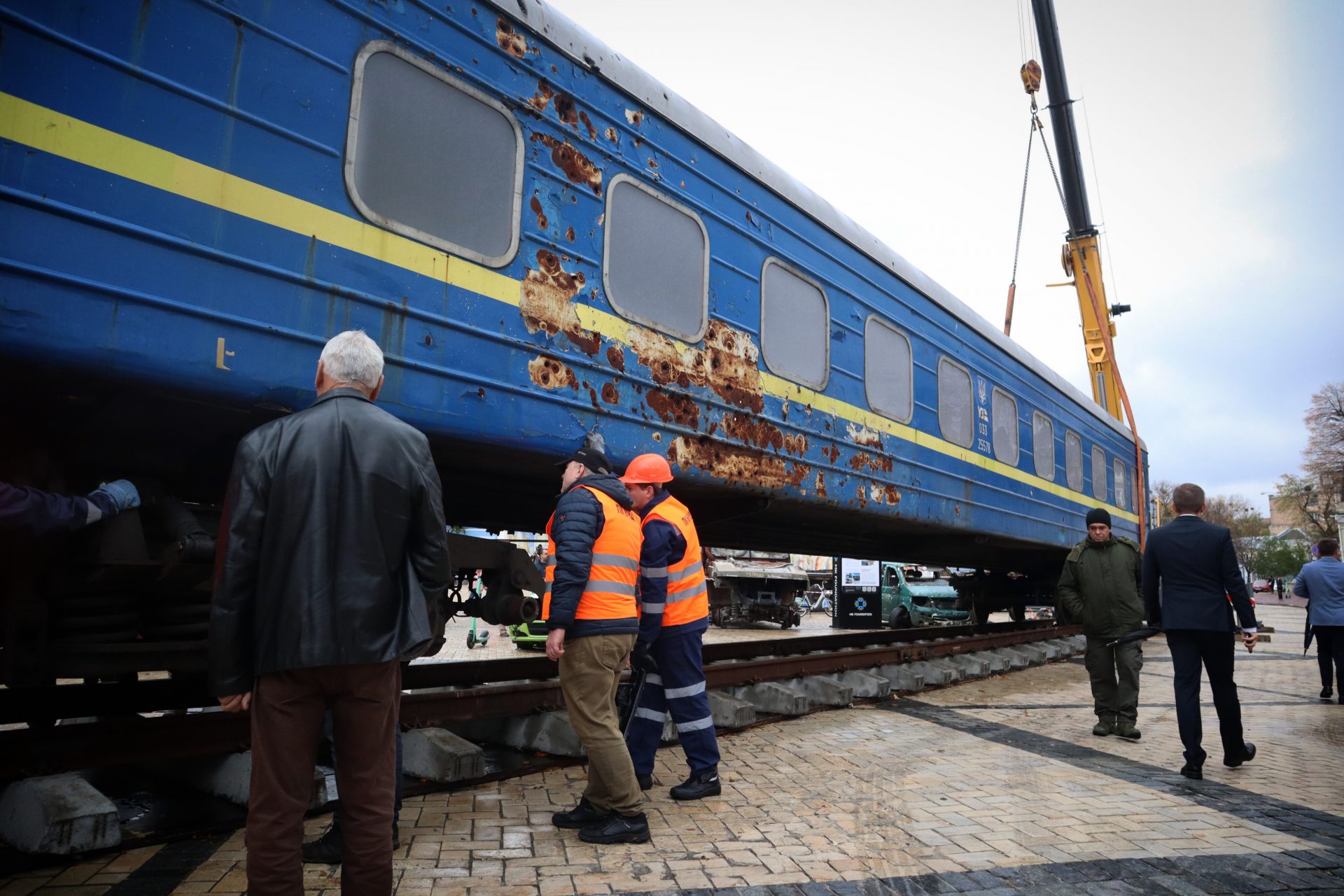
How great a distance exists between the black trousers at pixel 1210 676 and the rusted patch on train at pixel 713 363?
268 cm

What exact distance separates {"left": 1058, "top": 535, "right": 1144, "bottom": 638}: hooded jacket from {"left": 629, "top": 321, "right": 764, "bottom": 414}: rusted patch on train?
286 centimetres

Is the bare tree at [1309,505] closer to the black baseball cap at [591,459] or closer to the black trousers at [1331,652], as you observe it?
the black trousers at [1331,652]

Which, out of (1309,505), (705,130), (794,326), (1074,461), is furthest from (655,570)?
(1309,505)

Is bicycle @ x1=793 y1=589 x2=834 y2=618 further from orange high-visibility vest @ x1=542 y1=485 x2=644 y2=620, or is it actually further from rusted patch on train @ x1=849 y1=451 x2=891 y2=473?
orange high-visibility vest @ x1=542 y1=485 x2=644 y2=620

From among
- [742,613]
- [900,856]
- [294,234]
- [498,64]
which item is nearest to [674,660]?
[900,856]

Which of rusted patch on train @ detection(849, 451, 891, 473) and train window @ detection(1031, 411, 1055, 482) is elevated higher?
train window @ detection(1031, 411, 1055, 482)

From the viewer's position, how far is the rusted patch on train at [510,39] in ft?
12.5

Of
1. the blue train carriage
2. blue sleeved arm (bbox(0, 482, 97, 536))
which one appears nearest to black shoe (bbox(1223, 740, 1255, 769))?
the blue train carriage

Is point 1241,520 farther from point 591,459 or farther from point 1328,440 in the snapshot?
point 591,459

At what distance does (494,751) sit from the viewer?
460cm

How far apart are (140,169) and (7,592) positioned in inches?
57.4

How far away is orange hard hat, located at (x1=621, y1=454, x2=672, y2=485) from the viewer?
387 cm

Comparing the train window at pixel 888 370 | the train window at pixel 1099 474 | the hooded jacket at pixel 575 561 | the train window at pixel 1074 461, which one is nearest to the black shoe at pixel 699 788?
the hooded jacket at pixel 575 561

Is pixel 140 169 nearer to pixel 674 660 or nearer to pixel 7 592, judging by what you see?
pixel 7 592
